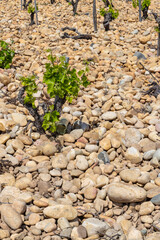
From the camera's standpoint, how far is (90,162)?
3.35 metres

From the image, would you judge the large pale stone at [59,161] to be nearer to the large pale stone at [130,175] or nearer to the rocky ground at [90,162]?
the rocky ground at [90,162]

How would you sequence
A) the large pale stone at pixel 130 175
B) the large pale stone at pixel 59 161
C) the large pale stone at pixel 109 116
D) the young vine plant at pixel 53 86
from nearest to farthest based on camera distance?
1. the large pale stone at pixel 130 175
2. the large pale stone at pixel 59 161
3. the young vine plant at pixel 53 86
4. the large pale stone at pixel 109 116

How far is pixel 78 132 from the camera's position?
386cm

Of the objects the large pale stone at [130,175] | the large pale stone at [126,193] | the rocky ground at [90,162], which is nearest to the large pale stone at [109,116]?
the rocky ground at [90,162]

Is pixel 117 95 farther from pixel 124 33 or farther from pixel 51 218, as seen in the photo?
pixel 124 33

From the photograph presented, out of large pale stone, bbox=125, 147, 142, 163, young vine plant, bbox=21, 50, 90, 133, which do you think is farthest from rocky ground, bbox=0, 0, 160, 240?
young vine plant, bbox=21, 50, 90, 133

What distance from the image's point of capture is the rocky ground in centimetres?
247

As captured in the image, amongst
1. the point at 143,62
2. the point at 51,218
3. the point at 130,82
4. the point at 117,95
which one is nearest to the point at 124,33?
the point at 143,62

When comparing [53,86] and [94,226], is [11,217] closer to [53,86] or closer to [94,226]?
[94,226]

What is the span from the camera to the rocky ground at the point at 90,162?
247 cm

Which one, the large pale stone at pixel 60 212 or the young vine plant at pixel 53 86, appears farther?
the young vine plant at pixel 53 86

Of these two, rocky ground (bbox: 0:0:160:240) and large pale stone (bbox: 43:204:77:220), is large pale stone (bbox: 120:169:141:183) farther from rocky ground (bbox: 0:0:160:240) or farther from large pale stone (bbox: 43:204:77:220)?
large pale stone (bbox: 43:204:77:220)

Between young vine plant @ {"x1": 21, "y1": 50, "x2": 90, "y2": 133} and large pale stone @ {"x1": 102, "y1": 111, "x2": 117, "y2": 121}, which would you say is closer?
young vine plant @ {"x1": 21, "y1": 50, "x2": 90, "y2": 133}

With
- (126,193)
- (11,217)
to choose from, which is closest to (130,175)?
(126,193)
